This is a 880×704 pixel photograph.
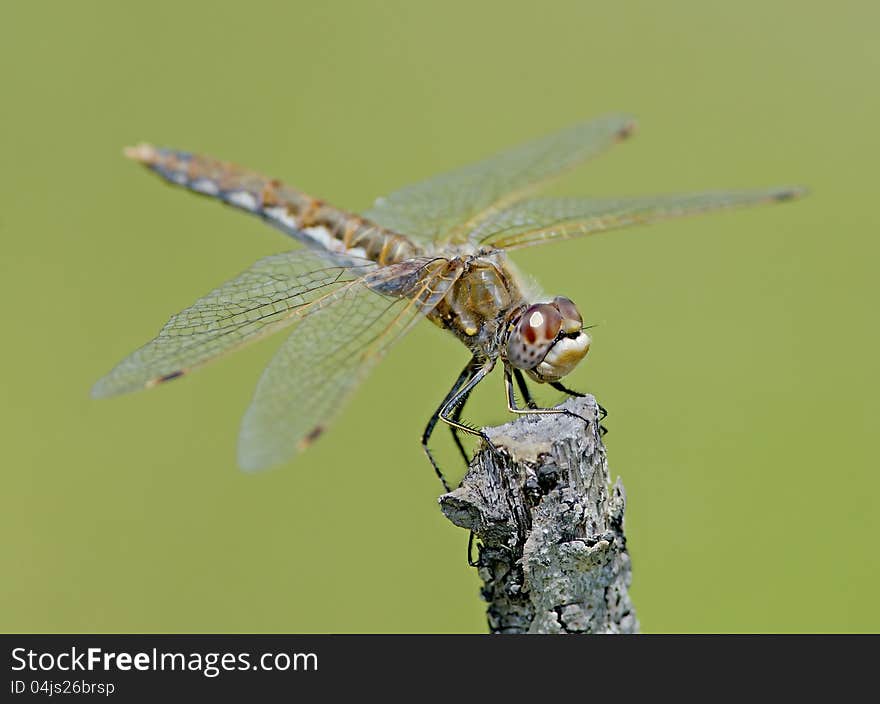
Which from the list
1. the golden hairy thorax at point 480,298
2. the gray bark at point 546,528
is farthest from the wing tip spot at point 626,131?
the gray bark at point 546,528

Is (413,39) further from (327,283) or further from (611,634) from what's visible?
(611,634)

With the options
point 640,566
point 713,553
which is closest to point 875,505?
point 713,553

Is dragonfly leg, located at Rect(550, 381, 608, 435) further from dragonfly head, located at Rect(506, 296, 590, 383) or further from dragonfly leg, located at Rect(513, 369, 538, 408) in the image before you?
dragonfly leg, located at Rect(513, 369, 538, 408)

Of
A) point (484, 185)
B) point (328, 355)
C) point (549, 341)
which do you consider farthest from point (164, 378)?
point (484, 185)

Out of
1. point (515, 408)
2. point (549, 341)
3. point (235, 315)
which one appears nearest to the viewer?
point (515, 408)

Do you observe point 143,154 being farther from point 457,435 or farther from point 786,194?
point 786,194

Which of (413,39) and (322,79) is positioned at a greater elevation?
(413,39)
